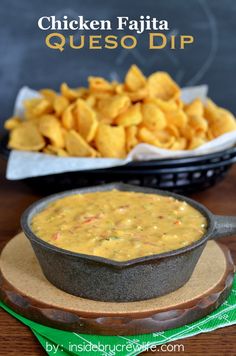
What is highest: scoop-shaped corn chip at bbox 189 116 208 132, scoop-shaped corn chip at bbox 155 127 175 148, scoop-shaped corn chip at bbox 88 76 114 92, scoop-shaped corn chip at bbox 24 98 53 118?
scoop-shaped corn chip at bbox 88 76 114 92

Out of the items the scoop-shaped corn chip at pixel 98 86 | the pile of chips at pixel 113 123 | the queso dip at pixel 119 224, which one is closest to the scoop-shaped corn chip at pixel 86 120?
the pile of chips at pixel 113 123

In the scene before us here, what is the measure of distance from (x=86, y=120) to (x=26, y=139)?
0.16 m

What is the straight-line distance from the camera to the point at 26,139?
1.73m

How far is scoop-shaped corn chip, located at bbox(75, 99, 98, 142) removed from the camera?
1.67 metres

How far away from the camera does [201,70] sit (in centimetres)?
329

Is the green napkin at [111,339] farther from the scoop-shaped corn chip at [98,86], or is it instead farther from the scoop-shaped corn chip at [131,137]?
the scoop-shaped corn chip at [98,86]

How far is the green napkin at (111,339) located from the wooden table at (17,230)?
0.01 meters

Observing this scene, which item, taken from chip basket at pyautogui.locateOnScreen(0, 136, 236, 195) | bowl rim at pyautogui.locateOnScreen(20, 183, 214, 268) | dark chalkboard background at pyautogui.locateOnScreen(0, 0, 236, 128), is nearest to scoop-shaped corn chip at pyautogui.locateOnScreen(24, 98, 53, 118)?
chip basket at pyautogui.locateOnScreen(0, 136, 236, 195)

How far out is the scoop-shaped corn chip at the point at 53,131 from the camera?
167 centimetres

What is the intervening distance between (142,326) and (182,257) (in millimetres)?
121

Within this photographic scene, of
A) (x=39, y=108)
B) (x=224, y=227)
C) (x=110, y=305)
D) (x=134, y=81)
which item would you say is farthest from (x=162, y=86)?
(x=110, y=305)

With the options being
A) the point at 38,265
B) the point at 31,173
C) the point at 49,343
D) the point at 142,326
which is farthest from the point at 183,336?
the point at 31,173

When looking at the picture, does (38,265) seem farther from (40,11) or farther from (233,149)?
(40,11)

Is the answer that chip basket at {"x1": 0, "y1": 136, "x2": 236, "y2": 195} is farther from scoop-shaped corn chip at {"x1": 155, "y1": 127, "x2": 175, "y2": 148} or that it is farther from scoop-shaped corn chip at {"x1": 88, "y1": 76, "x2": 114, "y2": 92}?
scoop-shaped corn chip at {"x1": 88, "y1": 76, "x2": 114, "y2": 92}
